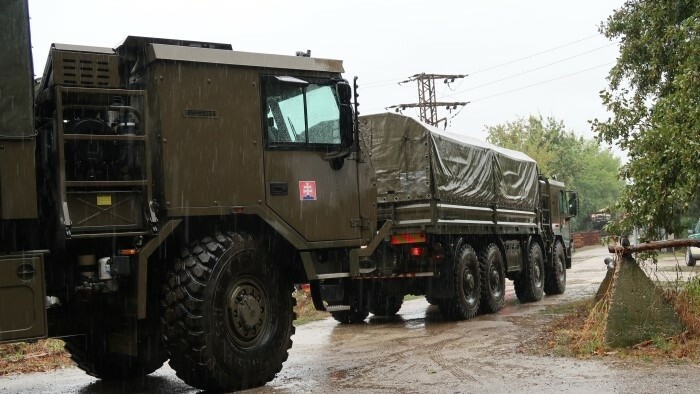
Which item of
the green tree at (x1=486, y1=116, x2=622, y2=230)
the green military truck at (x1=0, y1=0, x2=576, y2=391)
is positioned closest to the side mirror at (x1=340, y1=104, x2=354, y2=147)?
the green military truck at (x1=0, y1=0, x2=576, y2=391)

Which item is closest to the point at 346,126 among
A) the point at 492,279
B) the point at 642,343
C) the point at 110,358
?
the point at 110,358

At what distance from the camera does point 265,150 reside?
8172 millimetres

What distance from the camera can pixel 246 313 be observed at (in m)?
7.83

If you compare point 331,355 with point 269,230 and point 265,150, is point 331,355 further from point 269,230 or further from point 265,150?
point 265,150

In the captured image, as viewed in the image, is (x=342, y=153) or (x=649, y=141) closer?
(x=342, y=153)

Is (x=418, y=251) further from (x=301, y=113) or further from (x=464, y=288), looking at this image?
(x=301, y=113)

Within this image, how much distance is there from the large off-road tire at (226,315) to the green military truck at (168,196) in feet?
0.05

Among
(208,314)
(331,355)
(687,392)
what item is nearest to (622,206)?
(331,355)

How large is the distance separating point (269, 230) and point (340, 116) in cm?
142

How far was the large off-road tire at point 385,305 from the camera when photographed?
15.0 metres

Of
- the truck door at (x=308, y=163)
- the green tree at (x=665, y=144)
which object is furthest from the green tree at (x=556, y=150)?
the truck door at (x=308, y=163)

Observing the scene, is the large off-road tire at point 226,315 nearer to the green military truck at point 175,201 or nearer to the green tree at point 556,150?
the green military truck at point 175,201

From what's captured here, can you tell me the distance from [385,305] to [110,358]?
7232 millimetres

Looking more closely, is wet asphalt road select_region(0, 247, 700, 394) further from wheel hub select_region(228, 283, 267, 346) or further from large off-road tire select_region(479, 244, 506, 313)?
large off-road tire select_region(479, 244, 506, 313)
